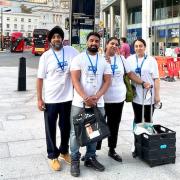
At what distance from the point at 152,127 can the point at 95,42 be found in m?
1.42

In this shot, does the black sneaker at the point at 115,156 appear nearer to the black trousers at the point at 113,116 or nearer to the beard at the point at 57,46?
the black trousers at the point at 113,116

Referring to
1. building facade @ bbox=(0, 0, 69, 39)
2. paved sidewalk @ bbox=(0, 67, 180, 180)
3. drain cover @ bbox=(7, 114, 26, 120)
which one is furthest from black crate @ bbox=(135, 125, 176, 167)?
building facade @ bbox=(0, 0, 69, 39)

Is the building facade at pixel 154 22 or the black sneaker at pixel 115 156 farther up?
the building facade at pixel 154 22

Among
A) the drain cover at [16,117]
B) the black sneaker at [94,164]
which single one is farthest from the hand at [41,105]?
the drain cover at [16,117]

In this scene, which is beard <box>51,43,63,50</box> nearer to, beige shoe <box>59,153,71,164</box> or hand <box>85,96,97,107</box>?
hand <box>85,96,97,107</box>

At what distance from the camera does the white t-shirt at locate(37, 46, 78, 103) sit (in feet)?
15.4

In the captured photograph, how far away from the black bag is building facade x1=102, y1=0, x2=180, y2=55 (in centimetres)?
2665

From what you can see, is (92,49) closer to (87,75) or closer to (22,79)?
(87,75)

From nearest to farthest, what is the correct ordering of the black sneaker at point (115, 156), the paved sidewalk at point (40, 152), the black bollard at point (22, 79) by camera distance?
the paved sidewalk at point (40, 152) → the black sneaker at point (115, 156) → the black bollard at point (22, 79)

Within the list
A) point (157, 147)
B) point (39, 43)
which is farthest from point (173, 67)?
point (39, 43)

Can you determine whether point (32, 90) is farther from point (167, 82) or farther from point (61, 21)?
point (61, 21)

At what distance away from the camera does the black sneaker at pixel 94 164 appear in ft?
15.7

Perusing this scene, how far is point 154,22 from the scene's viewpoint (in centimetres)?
3503

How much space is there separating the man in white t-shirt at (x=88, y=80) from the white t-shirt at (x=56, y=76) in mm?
193
